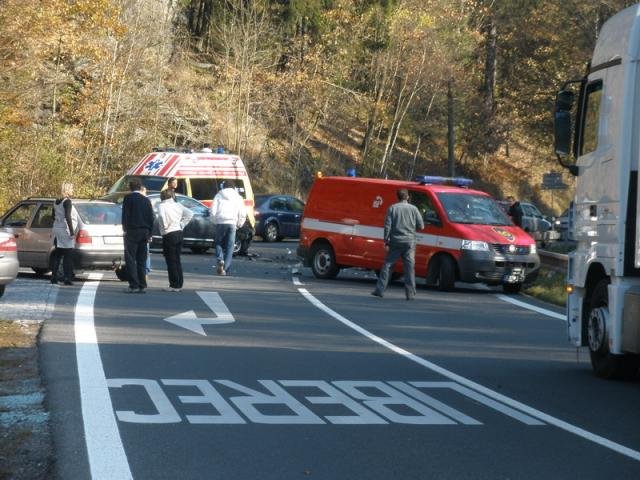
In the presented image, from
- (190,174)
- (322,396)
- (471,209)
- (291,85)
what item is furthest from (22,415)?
(291,85)

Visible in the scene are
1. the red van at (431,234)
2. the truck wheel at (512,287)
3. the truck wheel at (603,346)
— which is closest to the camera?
the truck wheel at (603,346)

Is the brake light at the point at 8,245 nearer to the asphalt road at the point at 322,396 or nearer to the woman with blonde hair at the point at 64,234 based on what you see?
the asphalt road at the point at 322,396

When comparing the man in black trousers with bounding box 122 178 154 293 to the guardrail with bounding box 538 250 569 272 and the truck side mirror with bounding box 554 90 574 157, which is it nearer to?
the truck side mirror with bounding box 554 90 574 157


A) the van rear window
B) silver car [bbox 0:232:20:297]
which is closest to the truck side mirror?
silver car [bbox 0:232:20:297]

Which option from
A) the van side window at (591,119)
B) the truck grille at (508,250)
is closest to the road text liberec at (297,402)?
the van side window at (591,119)

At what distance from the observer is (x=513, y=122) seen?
2494 inches

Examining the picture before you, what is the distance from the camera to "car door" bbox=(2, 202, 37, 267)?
21.8 meters

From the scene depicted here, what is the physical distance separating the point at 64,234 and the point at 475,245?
7.20 meters

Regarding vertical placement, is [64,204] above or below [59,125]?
below

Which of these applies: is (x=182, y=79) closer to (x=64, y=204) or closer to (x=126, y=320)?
(x=64, y=204)

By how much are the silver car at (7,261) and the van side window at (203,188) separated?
14.9 metres

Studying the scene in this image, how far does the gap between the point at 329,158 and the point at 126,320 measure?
44206mm

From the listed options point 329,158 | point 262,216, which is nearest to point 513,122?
point 329,158

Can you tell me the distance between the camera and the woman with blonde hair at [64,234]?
66.3 feet
